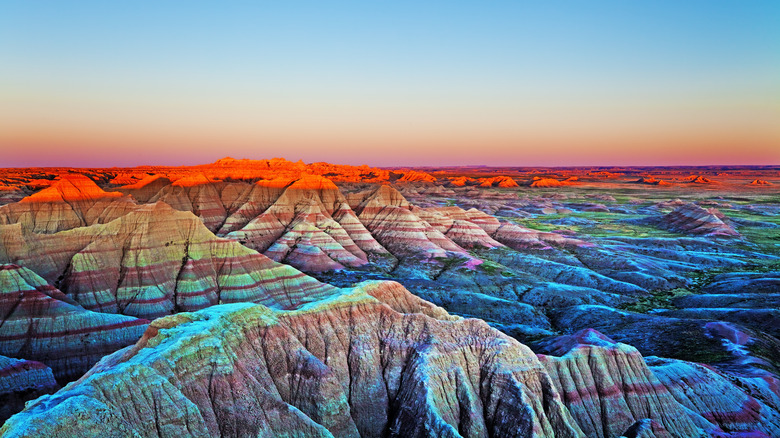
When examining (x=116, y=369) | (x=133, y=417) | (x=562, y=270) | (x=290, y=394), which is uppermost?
(x=116, y=369)

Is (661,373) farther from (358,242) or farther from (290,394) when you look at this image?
(358,242)

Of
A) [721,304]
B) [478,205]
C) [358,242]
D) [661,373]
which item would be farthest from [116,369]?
[478,205]

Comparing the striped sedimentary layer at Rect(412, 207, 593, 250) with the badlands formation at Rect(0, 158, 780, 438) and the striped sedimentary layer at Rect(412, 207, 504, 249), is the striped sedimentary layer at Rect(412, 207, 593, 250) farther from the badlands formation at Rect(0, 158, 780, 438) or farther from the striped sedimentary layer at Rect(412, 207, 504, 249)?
the badlands formation at Rect(0, 158, 780, 438)

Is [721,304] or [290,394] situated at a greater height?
[290,394]

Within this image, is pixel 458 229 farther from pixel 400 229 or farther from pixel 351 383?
pixel 351 383

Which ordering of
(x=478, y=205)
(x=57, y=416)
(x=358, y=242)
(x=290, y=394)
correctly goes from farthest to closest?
(x=478, y=205), (x=358, y=242), (x=290, y=394), (x=57, y=416)

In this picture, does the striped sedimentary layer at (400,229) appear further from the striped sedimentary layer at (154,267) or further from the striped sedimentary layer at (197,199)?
the striped sedimentary layer at (154,267)

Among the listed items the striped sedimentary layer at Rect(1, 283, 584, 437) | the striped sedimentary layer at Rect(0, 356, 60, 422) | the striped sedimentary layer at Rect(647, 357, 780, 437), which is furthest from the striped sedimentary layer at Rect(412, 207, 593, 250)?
the striped sedimentary layer at Rect(0, 356, 60, 422)

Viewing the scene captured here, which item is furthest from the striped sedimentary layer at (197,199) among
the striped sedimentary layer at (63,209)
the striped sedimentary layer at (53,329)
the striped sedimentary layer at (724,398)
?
the striped sedimentary layer at (724,398)
